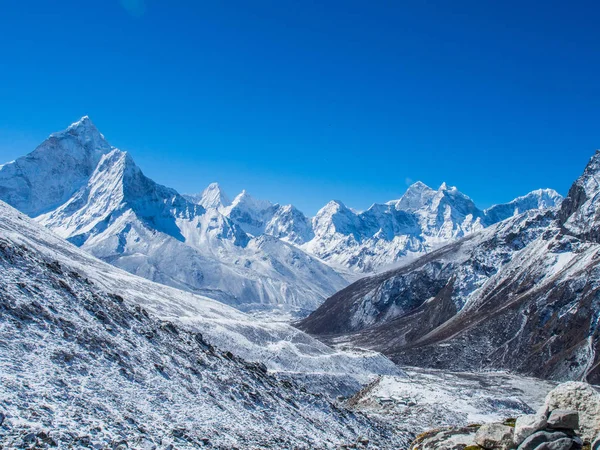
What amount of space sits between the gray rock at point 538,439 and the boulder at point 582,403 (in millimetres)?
1414

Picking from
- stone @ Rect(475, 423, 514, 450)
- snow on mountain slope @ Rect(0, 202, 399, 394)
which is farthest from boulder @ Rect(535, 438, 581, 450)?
snow on mountain slope @ Rect(0, 202, 399, 394)

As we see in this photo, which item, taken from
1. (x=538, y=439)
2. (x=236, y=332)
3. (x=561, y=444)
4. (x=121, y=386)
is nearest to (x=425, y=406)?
(x=236, y=332)

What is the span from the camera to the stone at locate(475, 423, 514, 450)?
20266 millimetres

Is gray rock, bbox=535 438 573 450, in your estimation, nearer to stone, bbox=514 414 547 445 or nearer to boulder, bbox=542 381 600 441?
stone, bbox=514 414 547 445

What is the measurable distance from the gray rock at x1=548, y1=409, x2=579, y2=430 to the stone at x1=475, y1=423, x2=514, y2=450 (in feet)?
6.48

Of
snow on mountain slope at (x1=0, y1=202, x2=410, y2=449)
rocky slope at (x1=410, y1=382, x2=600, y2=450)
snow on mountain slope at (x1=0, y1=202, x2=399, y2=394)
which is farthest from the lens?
snow on mountain slope at (x1=0, y1=202, x2=399, y2=394)

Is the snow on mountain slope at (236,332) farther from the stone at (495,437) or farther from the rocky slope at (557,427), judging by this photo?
the rocky slope at (557,427)

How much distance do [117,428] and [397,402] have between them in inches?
2007

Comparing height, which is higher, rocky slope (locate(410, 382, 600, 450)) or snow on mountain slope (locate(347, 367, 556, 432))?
rocky slope (locate(410, 382, 600, 450))

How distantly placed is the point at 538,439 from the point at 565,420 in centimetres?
129

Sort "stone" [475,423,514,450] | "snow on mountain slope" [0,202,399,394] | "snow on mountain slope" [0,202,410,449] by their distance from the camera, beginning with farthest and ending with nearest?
1. "snow on mountain slope" [0,202,399,394]
2. "snow on mountain slope" [0,202,410,449]
3. "stone" [475,423,514,450]

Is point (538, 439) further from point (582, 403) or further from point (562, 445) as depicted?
point (582, 403)

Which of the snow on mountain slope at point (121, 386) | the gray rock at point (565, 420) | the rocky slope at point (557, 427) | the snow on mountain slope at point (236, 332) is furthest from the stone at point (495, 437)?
the snow on mountain slope at point (236, 332)

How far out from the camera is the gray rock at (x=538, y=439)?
18.6 m
